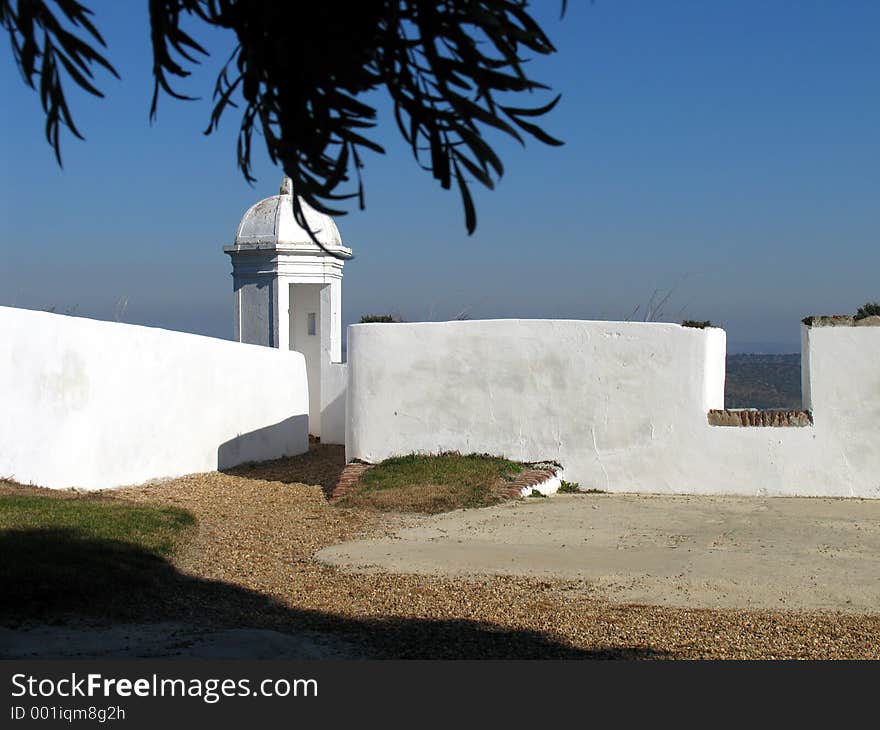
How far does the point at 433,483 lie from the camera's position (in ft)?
40.5

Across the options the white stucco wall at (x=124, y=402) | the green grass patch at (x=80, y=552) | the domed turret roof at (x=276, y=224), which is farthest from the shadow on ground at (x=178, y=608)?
the domed turret roof at (x=276, y=224)

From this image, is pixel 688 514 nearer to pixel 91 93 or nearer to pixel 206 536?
pixel 206 536

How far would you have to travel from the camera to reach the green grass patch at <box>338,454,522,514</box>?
11.6 meters

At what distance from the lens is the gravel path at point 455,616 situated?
593 centimetres

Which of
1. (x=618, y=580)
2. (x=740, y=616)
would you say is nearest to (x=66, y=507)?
(x=618, y=580)

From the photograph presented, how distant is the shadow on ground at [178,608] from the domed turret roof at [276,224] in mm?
12916

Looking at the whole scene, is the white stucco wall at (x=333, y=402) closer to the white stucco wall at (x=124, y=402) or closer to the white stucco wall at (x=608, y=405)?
the white stucco wall at (x=124, y=402)

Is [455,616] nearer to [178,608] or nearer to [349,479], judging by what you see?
[178,608]

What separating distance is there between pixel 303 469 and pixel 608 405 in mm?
5305

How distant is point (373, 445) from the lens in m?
13.9

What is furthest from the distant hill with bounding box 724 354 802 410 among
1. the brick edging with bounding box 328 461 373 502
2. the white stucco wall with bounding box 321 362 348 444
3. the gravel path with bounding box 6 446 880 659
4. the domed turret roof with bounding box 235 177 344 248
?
the gravel path with bounding box 6 446 880 659

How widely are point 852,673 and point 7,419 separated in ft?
28.1

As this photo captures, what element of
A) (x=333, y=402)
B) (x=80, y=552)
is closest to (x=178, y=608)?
(x=80, y=552)

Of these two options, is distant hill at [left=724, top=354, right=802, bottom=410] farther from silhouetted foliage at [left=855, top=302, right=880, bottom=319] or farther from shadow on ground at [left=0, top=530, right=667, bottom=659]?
shadow on ground at [left=0, top=530, right=667, bottom=659]
